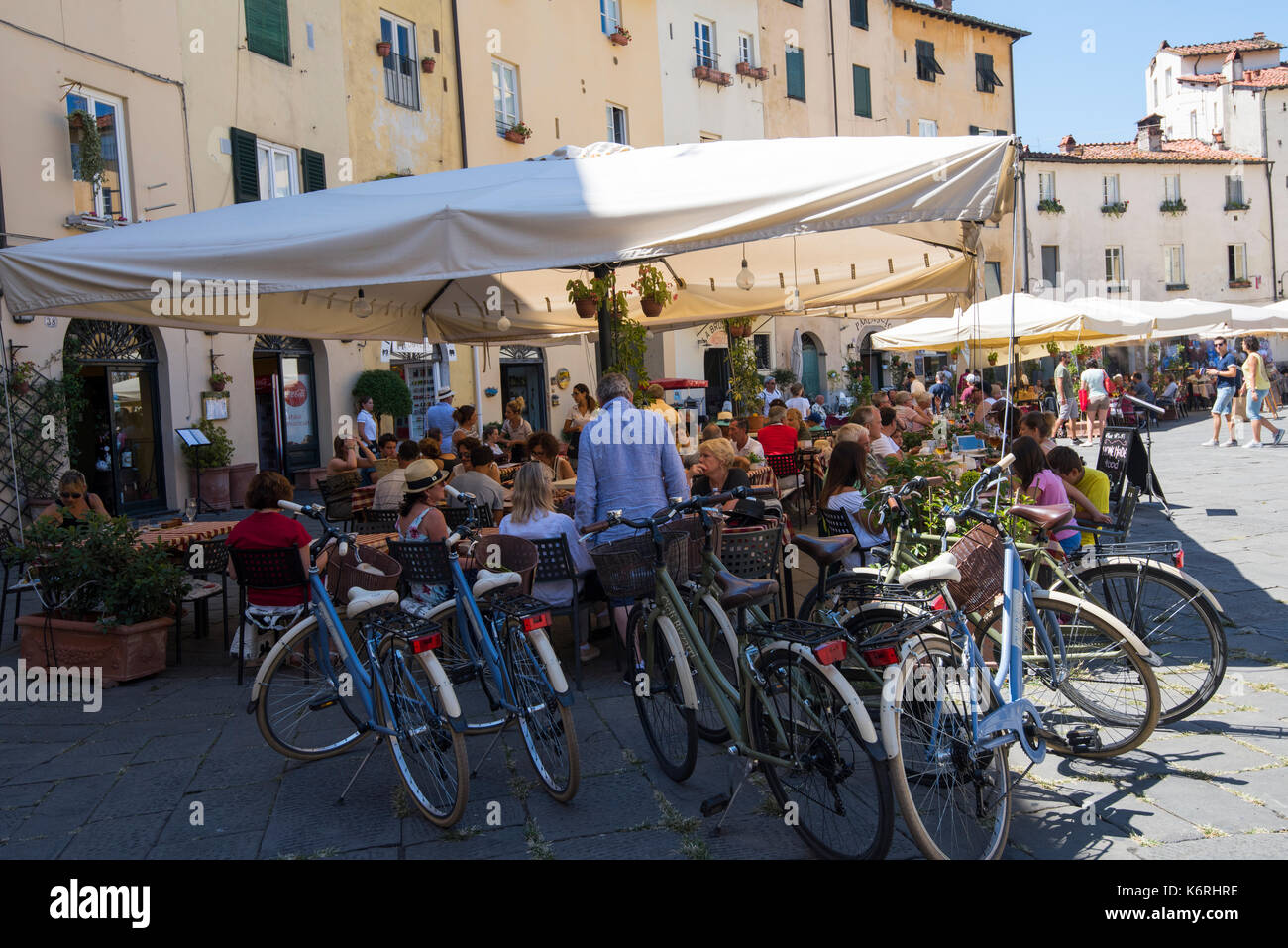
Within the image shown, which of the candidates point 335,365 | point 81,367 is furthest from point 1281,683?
point 335,365

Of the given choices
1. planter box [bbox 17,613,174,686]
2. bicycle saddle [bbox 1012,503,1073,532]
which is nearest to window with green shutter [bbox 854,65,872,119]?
planter box [bbox 17,613,174,686]

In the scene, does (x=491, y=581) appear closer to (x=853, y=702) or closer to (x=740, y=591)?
(x=740, y=591)

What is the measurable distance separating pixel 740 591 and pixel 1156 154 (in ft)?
139

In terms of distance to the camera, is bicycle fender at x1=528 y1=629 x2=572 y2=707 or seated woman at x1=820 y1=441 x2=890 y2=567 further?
seated woman at x1=820 y1=441 x2=890 y2=567

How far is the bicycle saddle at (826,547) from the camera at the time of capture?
4266 millimetres

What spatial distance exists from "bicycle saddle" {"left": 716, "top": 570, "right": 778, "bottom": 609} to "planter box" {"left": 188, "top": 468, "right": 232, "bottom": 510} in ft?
38.7

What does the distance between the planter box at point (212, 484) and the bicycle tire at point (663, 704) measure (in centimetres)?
1140

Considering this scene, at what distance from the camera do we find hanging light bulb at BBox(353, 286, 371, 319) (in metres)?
8.50

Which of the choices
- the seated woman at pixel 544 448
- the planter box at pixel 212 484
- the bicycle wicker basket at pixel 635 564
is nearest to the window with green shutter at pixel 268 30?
the planter box at pixel 212 484

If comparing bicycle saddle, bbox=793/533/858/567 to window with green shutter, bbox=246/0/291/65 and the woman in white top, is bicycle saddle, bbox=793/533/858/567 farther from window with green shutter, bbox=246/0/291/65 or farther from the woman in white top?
the woman in white top

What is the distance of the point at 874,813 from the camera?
120 inches

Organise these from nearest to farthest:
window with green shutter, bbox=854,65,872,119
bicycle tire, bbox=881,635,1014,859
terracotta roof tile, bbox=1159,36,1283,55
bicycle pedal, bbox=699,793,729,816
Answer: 1. bicycle tire, bbox=881,635,1014,859
2. bicycle pedal, bbox=699,793,729,816
3. window with green shutter, bbox=854,65,872,119
4. terracotta roof tile, bbox=1159,36,1283,55

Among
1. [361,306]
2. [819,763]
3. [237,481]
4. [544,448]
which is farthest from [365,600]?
[237,481]
